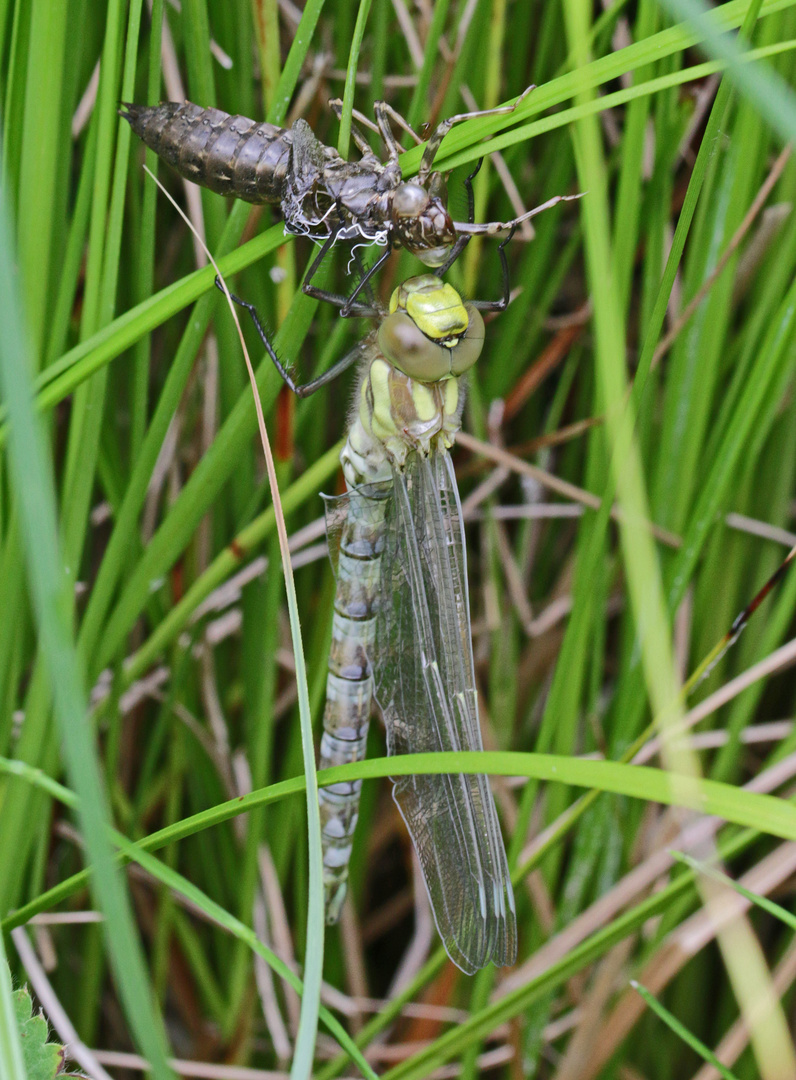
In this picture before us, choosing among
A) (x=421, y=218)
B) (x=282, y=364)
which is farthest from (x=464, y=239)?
(x=282, y=364)

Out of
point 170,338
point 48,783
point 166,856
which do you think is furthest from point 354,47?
point 166,856

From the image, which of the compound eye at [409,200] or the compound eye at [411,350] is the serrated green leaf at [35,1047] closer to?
the compound eye at [411,350]

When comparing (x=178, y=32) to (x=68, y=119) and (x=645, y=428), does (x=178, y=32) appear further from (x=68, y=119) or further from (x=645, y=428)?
(x=645, y=428)

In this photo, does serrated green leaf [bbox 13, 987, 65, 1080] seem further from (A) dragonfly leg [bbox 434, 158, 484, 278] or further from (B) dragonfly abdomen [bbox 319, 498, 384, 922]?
(A) dragonfly leg [bbox 434, 158, 484, 278]

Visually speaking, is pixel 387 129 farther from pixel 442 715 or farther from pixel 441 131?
pixel 442 715

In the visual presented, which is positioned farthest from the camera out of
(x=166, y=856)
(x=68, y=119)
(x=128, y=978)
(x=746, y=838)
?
(x=166, y=856)
